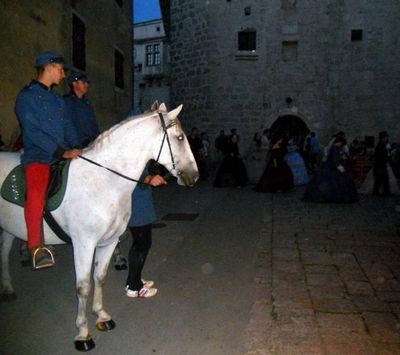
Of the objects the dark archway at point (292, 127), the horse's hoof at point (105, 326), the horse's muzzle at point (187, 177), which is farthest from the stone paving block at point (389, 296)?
the dark archway at point (292, 127)

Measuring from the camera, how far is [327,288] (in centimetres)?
504

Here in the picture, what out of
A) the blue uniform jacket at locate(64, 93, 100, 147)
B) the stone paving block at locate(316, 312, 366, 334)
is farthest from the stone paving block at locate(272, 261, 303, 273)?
the blue uniform jacket at locate(64, 93, 100, 147)

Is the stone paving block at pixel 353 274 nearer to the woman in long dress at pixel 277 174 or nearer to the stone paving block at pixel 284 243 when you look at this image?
the stone paving block at pixel 284 243

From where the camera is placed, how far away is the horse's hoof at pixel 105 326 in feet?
12.9

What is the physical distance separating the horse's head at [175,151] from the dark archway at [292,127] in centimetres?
2064

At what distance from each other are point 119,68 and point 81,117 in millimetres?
12335

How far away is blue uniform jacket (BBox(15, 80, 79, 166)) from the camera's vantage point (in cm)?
371

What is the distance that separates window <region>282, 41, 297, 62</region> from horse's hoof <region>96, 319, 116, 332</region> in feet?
69.5

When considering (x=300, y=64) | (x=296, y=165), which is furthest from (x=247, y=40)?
(x=296, y=165)

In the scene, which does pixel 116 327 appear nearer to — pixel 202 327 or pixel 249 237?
pixel 202 327

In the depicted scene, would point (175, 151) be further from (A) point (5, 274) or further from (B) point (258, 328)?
(A) point (5, 274)

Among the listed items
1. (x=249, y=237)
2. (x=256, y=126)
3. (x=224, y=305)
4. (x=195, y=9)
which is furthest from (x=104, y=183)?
(x=195, y=9)

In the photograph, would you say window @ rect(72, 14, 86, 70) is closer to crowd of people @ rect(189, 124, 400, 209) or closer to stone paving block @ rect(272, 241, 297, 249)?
crowd of people @ rect(189, 124, 400, 209)

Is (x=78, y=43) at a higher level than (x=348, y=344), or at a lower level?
higher
